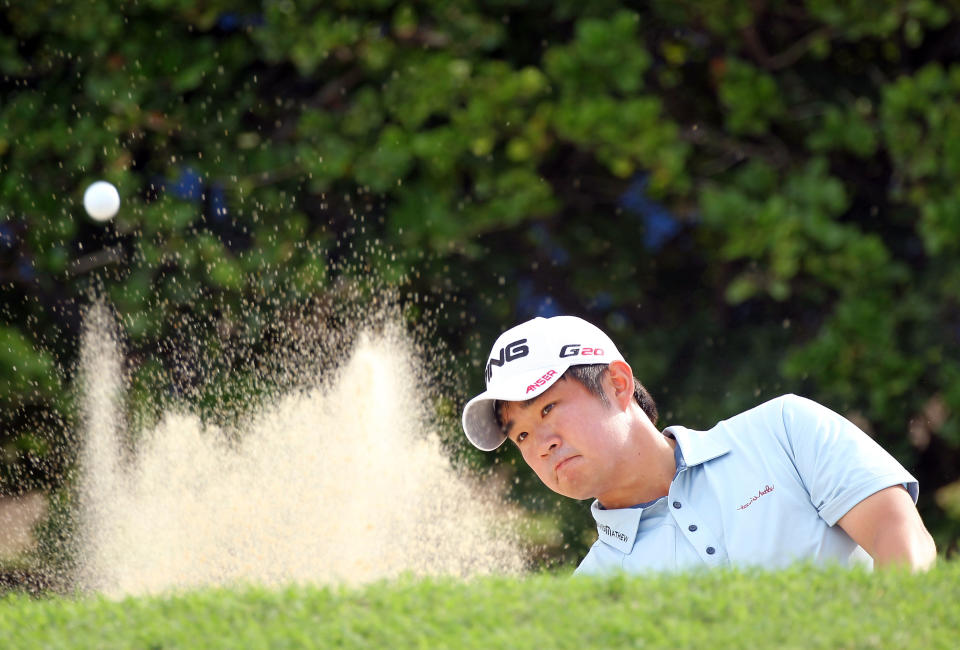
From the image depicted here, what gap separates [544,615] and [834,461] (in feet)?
3.00

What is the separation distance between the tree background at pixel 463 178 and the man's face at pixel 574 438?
2792 mm

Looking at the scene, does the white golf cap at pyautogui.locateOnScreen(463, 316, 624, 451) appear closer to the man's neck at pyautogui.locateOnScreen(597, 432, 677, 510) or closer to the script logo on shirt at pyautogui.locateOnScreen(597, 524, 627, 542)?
the man's neck at pyautogui.locateOnScreen(597, 432, 677, 510)

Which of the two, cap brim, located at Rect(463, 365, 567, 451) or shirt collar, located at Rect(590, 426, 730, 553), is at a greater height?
cap brim, located at Rect(463, 365, 567, 451)

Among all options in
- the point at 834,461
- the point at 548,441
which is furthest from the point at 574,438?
the point at 834,461

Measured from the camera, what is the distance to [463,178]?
575 centimetres

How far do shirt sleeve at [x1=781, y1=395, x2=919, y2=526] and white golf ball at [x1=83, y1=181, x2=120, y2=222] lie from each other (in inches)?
142

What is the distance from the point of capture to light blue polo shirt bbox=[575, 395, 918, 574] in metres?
2.46

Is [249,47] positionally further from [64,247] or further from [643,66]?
[643,66]

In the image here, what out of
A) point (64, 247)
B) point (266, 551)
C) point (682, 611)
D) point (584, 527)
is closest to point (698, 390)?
point (584, 527)

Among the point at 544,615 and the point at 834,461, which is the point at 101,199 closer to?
the point at 834,461

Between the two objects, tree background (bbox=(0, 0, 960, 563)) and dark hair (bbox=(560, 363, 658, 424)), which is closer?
dark hair (bbox=(560, 363, 658, 424))

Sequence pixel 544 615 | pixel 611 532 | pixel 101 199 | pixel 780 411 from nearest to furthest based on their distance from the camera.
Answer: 1. pixel 544 615
2. pixel 780 411
3. pixel 611 532
4. pixel 101 199

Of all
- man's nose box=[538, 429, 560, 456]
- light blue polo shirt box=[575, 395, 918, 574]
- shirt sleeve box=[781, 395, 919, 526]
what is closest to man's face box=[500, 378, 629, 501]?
man's nose box=[538, 429, 560, 456]

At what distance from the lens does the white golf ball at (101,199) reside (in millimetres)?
5293
